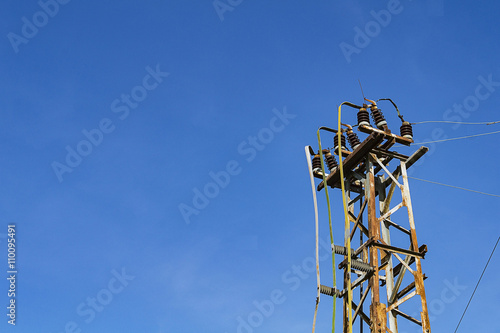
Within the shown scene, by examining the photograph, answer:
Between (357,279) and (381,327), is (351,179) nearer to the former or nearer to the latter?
(357,279)

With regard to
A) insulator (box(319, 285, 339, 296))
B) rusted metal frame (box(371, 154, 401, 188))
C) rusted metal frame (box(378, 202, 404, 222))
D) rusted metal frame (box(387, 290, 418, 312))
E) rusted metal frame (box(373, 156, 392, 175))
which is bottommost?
rusted metal frame (box(387, 290, 418, 312))

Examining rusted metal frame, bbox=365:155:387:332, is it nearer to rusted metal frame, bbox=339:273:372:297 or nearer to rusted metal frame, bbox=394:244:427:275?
rusted metal frame, bbox=339:273:372:297

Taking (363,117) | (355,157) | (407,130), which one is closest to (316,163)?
(355,157)

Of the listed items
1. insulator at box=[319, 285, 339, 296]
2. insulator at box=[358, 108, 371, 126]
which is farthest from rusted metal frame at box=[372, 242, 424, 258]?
insulator at box=[358, 108, 371, 126]

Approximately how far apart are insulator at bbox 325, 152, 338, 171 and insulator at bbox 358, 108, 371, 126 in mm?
1165

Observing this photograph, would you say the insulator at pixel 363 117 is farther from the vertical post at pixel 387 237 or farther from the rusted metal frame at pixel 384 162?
the vertical post at pixel 387 237

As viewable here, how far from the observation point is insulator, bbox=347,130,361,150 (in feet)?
45.0

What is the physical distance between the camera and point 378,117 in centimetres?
1359

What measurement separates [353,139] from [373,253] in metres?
2.82

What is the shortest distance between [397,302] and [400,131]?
398 centimetres

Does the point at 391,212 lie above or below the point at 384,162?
below

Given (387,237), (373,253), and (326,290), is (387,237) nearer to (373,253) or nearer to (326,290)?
(373,253)

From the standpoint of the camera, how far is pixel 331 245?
11148 millimetres

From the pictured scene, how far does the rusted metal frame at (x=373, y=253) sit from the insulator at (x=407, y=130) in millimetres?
991
